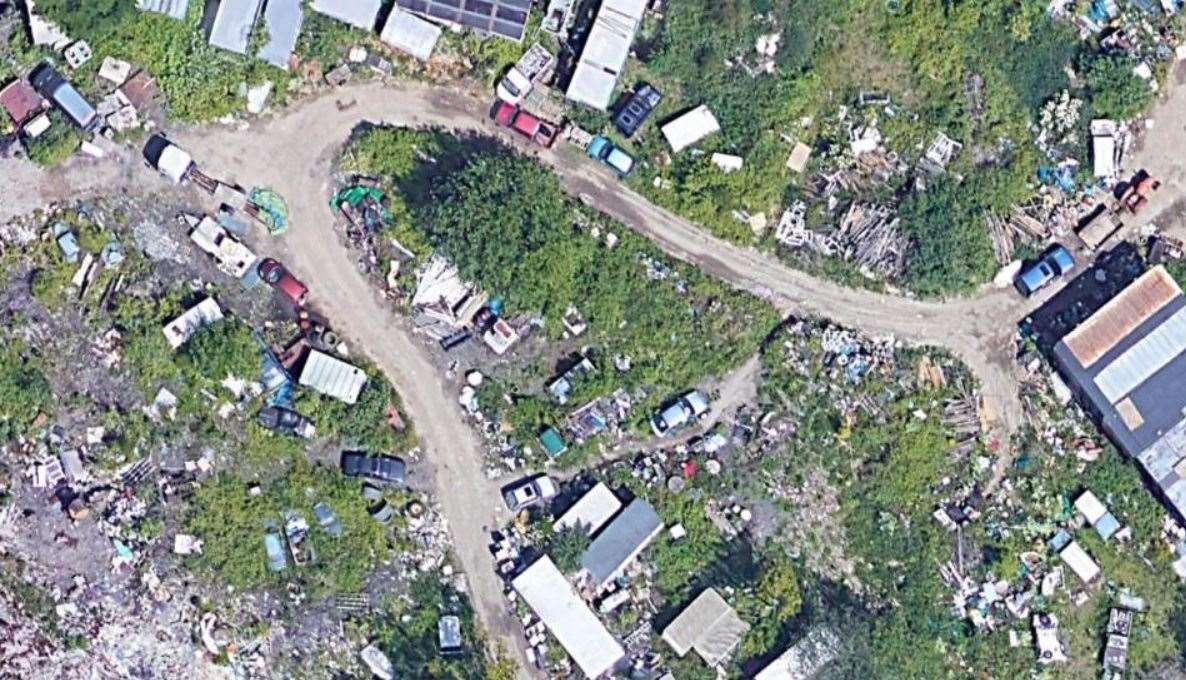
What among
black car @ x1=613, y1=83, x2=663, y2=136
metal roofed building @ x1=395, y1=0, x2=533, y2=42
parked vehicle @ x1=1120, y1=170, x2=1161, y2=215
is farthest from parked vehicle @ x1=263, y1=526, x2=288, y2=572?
parked vehicle @ x1=1120, y1=170, x2=1161, y2=215

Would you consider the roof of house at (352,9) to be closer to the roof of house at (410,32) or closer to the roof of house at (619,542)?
the roof of house at (410,32)

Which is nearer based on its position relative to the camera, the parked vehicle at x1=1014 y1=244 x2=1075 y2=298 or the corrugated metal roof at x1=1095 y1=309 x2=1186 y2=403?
the corrugated metal roof at x1=1095 y1=309 x2=1186 y2=403

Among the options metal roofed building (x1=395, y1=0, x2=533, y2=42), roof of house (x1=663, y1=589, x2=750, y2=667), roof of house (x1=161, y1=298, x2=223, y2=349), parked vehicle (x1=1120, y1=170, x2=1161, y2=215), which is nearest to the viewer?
roof of house (x1=663, y1=589, x2=750, y2=667)

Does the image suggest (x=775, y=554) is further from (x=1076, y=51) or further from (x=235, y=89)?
(x=235, y=89)

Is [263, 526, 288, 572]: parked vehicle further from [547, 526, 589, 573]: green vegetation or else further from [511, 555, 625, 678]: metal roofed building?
[547, 526, 589, 573]: green vegetation

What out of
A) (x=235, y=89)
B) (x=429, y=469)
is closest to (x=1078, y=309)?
(x=429, y=469)
